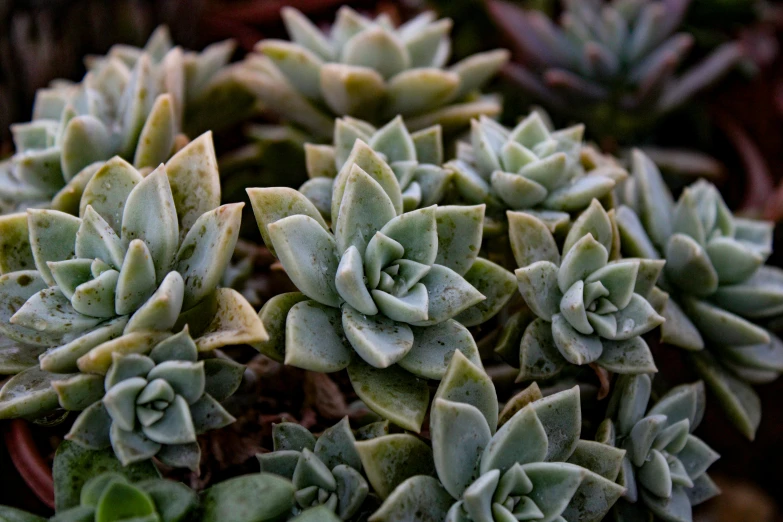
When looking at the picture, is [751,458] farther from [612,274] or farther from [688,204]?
[612,274]

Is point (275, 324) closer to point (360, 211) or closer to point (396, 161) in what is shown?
point (360, 211)

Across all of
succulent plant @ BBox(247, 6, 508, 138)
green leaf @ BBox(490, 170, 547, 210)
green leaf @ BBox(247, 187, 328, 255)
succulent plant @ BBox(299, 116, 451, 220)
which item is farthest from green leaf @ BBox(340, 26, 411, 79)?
green leaf @ BBox(247, 187, 328, 255)

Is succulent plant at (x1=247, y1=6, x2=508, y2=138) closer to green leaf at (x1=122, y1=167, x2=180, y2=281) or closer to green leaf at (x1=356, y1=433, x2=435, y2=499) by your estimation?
green leaf at (x1=122, y1=167, x2=180, y2=281)

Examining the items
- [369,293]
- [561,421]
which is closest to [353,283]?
[369,293]

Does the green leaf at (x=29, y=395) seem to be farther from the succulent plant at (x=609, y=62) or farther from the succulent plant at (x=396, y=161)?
the succulent plant at (x=609, y=62)

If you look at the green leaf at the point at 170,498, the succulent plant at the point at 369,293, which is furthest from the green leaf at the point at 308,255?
the green leaf at the point at 170,498
